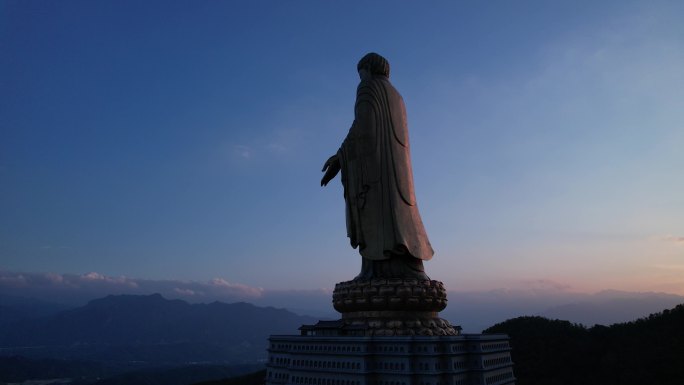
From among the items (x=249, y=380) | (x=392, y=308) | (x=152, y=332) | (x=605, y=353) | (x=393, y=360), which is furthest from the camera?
(x=152, y=332)

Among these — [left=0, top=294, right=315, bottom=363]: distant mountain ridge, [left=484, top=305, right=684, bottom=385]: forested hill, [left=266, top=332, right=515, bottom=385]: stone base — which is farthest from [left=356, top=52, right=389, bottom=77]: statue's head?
[left=0, top=294, right=315, bottom=363]: distant mountain ridge

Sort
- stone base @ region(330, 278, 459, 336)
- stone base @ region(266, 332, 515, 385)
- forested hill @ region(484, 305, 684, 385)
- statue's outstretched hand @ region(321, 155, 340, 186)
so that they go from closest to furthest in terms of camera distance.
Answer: stone base @ region(266, 332, 515, 385)
stone base @ region(330, 278, 459, 336)
statue's outstretched hand @ region(321, 155, 340, 186)
forested hill @ region(484, 305, 684, 385)

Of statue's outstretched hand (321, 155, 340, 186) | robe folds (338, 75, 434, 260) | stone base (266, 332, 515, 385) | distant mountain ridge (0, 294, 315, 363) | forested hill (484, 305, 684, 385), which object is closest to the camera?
stone base (266, 332, 515, 385)

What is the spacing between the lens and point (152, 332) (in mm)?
174125

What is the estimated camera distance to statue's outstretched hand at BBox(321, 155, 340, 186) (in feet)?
45.9

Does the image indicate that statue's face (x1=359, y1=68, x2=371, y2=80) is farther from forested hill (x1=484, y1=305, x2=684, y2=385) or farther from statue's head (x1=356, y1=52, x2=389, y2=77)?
forested hill (x1=484, y1=305, x2=684, y2=385)

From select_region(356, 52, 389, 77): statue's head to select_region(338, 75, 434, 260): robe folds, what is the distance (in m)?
0.24

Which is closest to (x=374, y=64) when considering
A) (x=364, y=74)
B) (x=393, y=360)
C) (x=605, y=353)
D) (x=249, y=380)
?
(x=364, y=74)

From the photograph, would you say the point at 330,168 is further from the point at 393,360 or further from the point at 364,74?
the point at 393,360

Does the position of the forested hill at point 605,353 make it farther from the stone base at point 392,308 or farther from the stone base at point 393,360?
the stone base at point 392,308

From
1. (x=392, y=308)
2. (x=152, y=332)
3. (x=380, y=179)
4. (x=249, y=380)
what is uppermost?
(x=380, y=179)

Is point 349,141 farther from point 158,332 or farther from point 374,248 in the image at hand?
point 158,332

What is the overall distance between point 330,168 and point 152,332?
7081 inches

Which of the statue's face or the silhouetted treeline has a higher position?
the statue's face
